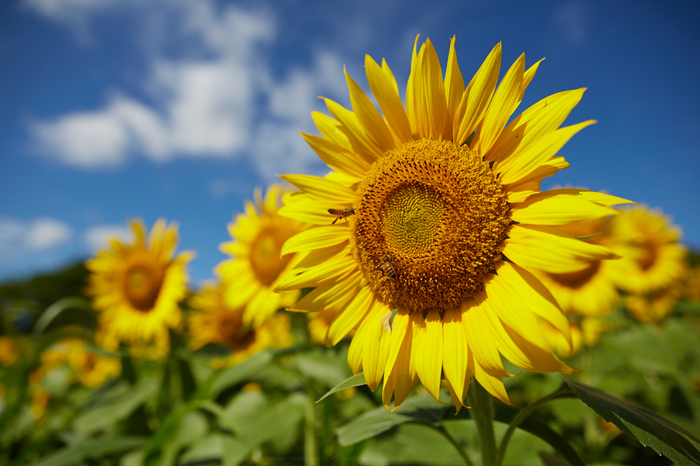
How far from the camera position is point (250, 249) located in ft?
12.6

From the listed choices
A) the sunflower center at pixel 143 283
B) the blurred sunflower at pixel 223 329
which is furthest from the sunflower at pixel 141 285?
the blurred sunflower at pixel 223 329

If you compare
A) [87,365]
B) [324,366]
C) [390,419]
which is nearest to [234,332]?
[324,366]

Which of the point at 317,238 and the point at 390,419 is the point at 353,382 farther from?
the point at 317,238

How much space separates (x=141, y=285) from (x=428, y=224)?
13.7ft

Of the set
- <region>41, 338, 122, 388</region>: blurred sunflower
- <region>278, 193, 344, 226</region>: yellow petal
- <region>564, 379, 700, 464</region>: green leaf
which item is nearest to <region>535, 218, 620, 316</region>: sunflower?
<region>564, 379, 700, 464</region>: green leaf

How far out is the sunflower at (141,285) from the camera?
14.6 feet

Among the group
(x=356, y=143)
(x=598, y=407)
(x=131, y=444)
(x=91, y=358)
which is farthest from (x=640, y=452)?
(x=91, y=358)

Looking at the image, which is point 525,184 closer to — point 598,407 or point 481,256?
point 481,256

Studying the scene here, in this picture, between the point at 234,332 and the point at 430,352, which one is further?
the point at 234,332

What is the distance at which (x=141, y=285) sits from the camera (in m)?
4.71

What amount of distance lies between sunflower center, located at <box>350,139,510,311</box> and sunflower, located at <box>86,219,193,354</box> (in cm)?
329

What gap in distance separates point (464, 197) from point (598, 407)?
2.74 ft

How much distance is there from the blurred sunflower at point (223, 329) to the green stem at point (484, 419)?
352 cm

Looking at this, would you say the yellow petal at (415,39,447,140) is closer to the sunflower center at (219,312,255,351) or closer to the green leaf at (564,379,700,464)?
the green leaf at (564,379,700,464)
